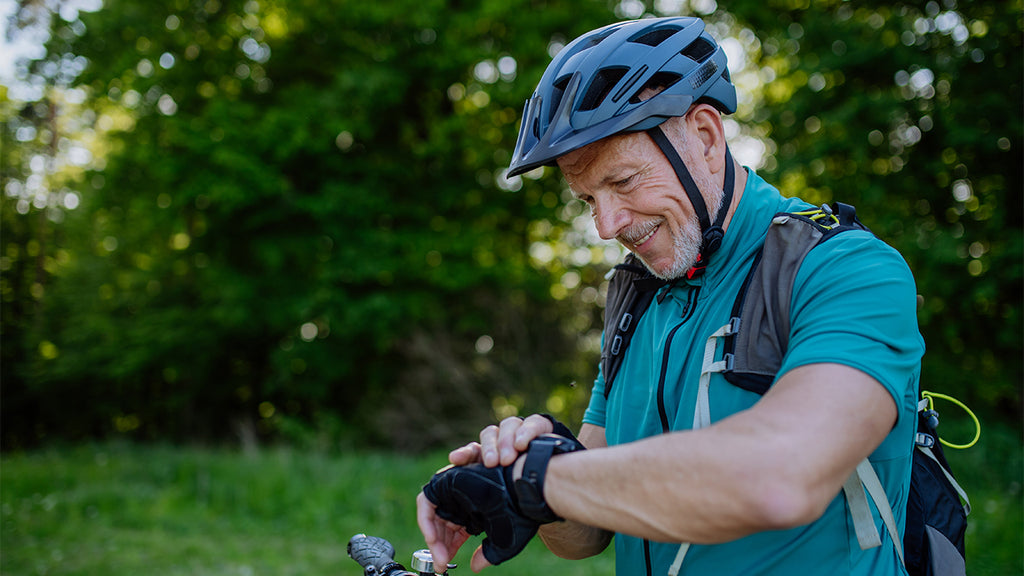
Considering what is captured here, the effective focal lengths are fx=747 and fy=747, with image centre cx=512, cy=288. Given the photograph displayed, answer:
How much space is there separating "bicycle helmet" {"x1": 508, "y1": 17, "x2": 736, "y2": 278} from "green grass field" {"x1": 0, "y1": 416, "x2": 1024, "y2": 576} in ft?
13.9

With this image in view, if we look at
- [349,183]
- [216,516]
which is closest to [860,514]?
[216,516]

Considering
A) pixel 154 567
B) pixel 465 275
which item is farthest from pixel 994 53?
pixel 154 567

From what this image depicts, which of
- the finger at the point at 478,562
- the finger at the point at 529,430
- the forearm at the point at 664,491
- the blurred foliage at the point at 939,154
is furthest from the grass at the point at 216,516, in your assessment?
the blurred foliage at the point at 939,154

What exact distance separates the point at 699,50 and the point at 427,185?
501 inches

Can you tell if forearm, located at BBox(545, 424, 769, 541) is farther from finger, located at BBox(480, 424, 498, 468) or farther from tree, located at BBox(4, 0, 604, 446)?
tree, located at BBox(4, 0, 604, 446)

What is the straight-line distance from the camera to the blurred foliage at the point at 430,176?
9469 millimetres

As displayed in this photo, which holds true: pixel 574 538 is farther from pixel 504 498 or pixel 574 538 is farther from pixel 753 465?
pixel 753 465

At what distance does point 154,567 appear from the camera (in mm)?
6824

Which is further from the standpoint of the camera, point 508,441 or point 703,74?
point 703,74

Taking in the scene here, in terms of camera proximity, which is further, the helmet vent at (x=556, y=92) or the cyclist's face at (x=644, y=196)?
the helmet vent at (x=556, y=92)

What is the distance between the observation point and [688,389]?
A: 5.30 ft

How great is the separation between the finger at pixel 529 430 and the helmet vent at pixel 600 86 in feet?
2.38

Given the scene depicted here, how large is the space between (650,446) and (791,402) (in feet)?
0.76

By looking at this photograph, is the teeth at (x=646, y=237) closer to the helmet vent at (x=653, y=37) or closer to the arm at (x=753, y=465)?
the helmet vent at (x=653, y=37)
